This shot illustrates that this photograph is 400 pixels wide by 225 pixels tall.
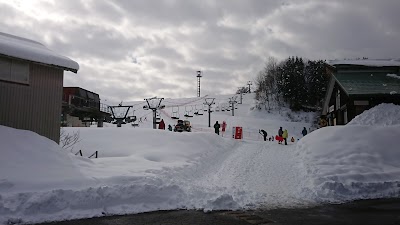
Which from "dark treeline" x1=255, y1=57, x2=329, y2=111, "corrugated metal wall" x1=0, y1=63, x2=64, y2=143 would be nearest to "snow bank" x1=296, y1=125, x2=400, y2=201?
"corrugated metal wall" x1=0, y1=63, x2=64, y2=143

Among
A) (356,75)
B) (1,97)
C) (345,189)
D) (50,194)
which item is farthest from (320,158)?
(356,75)

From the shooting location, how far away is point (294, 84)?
64.6 m

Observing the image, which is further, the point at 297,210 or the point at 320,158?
the point at 320,158

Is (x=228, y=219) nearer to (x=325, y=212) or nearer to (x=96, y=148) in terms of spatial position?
(x=325, y=212)

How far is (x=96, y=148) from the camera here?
1942cm

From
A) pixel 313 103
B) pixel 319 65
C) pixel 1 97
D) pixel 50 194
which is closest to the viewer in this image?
pixel 50 194

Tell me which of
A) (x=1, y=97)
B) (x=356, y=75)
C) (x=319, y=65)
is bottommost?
(x=1, y=97)

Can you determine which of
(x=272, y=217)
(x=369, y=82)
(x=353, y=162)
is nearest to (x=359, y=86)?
(x=369, y=82)

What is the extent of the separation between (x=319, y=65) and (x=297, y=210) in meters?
62.6

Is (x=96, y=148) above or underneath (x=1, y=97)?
underneath

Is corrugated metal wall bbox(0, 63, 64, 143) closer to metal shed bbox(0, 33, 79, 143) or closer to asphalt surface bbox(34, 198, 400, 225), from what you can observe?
metal shed bbox(0, 33, 79, 143)

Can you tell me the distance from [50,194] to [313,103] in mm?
59380

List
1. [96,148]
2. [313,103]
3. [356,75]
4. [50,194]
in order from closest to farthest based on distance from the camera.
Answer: [50,194] < [96,148] < [356,75] < [313,103]

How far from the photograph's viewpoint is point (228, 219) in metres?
7.31
